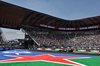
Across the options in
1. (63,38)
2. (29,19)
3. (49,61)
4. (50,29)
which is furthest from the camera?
(50,29)

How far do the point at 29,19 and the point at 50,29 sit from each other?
1794 cm

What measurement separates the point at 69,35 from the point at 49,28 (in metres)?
14.1

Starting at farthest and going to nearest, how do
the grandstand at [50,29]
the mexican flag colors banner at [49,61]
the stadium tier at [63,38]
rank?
the stadium tier at [63,38], the grandstand at [50,29], the mexican flag colors banner at [49,61]

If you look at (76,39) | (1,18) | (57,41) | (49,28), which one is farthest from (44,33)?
(1,18)

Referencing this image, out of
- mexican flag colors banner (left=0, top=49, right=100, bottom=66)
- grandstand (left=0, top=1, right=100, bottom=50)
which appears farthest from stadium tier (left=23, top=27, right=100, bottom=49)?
mexican flag colors banner (left=0, top=49, right=100, bottom=66)

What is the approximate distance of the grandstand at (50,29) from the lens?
4619 cm

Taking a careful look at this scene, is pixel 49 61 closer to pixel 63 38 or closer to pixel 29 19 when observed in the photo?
pixel 29 19

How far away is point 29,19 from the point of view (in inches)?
2024

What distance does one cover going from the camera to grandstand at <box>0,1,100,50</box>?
46188 millimetres

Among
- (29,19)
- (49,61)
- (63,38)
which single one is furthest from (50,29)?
(49,61)

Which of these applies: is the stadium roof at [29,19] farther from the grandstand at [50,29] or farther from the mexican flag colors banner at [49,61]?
the mexican flag colors banner at [49,61]

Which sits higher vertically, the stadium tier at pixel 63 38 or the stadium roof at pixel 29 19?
the stadium roof at pixel 29 19

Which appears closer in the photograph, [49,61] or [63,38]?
[49,61]

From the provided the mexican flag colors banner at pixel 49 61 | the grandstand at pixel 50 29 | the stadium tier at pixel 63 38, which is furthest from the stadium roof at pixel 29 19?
the mexican flag colors banner at pixel 49 61
